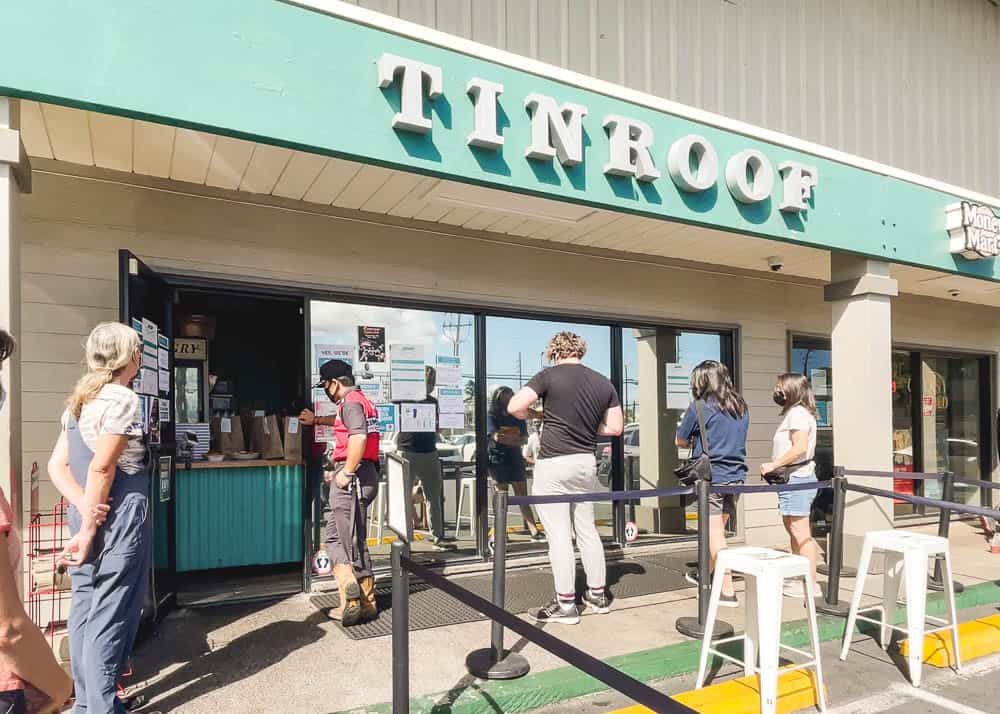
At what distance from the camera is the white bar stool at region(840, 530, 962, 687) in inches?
155

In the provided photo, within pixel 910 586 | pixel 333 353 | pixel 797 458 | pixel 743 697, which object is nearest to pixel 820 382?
pixel 797 458

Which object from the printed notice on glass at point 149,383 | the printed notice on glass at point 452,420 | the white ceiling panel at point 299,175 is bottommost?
the printed notice on glass at point 452,420

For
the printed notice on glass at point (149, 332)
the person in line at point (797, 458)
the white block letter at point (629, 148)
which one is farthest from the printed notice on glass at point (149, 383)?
the person in line at point (797, 458)

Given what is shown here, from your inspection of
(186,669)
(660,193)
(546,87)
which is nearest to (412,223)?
(546,87)

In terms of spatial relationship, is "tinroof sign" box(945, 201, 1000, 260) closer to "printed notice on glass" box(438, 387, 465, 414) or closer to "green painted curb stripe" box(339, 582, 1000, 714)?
"green painted curb stripe" box(339, 582, 1000, 714)

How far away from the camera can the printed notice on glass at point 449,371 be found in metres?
5.93

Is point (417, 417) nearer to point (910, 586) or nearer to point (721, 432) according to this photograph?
point (721, 432)

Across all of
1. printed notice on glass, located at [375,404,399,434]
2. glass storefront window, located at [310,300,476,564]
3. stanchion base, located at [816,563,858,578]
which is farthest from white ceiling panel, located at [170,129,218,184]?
stanchion base, located at [816,563,858,578]

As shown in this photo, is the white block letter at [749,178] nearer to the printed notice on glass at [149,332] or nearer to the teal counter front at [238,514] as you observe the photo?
the teal counter front at [238,514]

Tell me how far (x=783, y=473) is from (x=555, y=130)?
303 centimetres

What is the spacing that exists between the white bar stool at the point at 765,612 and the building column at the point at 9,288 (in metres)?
3.26

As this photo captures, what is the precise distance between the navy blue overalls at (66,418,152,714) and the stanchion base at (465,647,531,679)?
165 centimetres

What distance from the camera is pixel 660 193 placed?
5.17 metres

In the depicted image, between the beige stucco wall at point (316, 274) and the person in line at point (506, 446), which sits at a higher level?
the beige stucco wall at point (316, 274)
